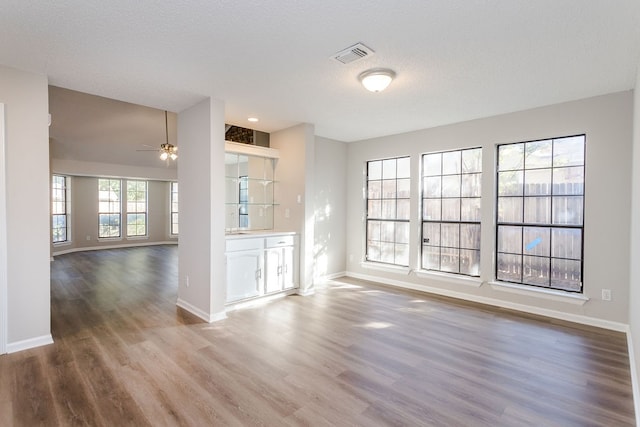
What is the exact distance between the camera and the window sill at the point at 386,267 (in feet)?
17.6

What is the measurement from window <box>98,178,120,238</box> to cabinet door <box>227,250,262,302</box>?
8.23 m

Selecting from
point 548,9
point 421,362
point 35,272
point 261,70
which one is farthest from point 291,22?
point 35,272

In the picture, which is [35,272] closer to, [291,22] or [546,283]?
[291,22]

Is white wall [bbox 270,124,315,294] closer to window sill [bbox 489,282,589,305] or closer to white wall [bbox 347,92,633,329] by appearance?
white wall [bbox 347,92,633,329]

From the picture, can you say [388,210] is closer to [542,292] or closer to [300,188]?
[300,188]

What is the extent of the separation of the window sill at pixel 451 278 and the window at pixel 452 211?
112 mm

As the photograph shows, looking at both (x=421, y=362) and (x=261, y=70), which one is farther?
(x=261, y=70)

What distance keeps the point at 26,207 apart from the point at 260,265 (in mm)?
2540

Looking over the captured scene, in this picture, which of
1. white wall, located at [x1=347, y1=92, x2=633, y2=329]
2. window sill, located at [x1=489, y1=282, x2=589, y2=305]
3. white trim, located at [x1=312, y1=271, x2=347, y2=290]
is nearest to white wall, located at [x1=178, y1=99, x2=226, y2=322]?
white trim, located at [x1=312, y1=271, x2=347, y2=290]

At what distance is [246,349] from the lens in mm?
2965

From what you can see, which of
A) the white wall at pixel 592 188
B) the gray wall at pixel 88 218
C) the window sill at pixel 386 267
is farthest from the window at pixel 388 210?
the gray wall at pixel 88 218

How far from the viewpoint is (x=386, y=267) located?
18.3ft

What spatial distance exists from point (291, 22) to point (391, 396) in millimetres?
2707

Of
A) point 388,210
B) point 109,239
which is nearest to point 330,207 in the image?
point 388,210
